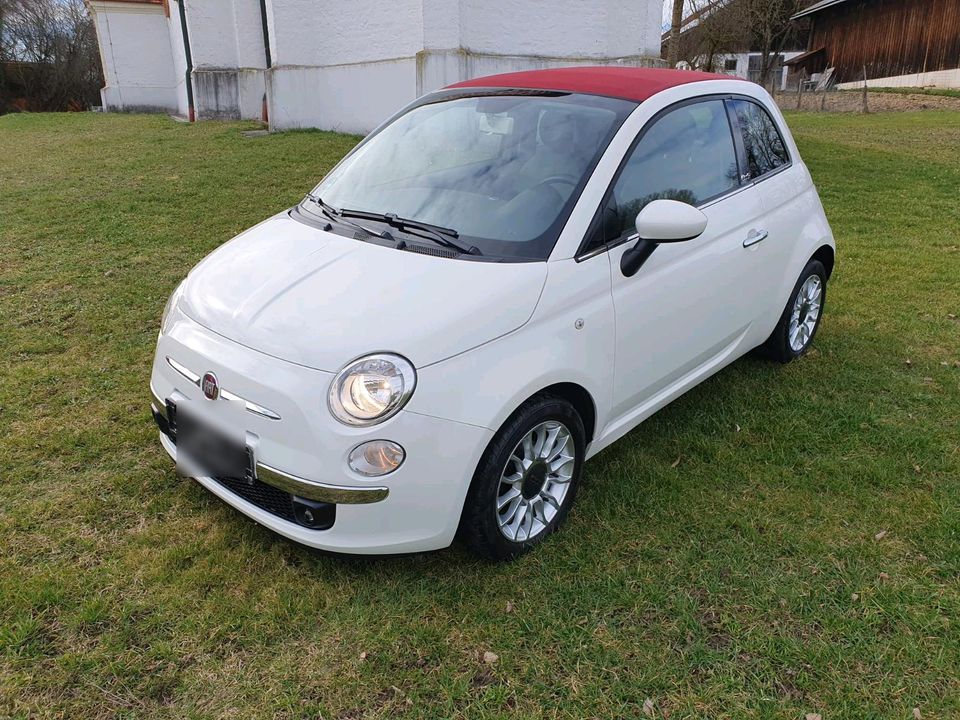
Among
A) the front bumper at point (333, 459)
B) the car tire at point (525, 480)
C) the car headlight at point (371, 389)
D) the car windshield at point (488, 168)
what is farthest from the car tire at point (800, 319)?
the car headlight at point (371, 389)

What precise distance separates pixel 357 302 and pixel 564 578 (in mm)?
1359

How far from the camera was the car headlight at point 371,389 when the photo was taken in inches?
97.6

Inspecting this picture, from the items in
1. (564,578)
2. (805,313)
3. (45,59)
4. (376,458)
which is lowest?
(564,578)

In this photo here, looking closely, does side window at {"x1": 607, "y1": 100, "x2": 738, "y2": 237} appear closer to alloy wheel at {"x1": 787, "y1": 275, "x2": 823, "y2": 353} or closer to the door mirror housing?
the door mirror housing

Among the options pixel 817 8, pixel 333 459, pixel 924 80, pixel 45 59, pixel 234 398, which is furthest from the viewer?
pixel 817 8

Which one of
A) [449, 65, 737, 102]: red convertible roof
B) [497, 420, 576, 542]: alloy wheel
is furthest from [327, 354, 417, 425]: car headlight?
[449, 65, 737, 102]: red convertible roof

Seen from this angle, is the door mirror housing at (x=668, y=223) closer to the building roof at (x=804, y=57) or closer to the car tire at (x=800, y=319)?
the car tire at (x=800, y=319)

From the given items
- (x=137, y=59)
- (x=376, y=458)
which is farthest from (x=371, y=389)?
(x=137, y=59)

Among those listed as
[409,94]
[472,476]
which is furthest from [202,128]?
[472,476]

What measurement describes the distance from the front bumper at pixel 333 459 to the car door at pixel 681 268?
101 centimetres

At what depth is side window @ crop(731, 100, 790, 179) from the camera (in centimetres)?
412

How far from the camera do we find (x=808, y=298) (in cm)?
482

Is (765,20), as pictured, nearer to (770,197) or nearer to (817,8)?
(817,8)

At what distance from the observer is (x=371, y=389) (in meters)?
2.50
